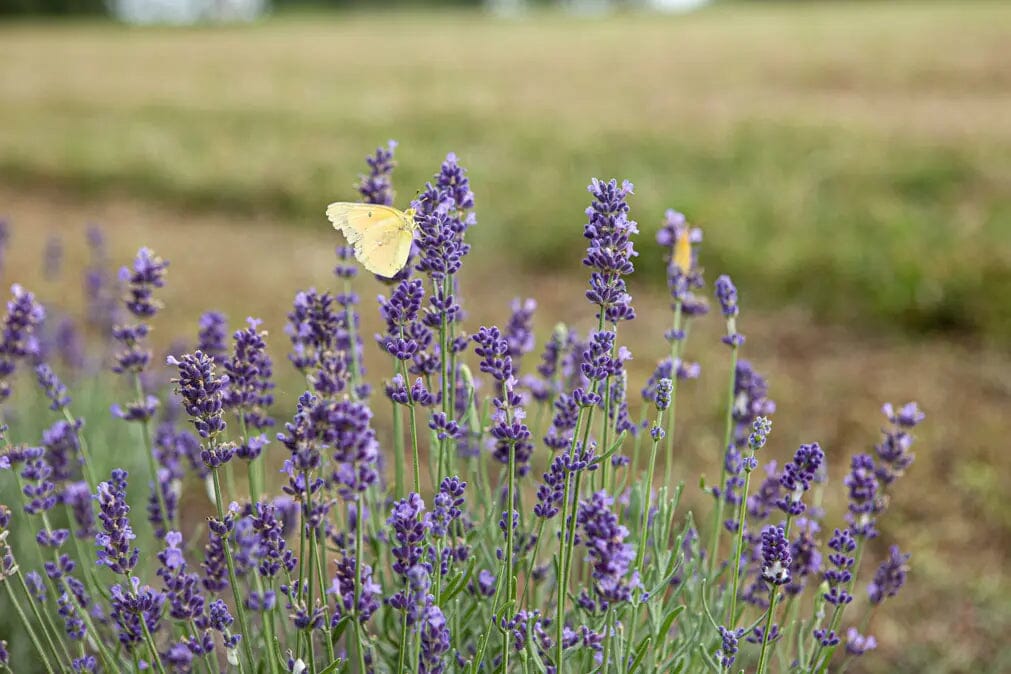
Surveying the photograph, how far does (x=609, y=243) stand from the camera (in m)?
1.41

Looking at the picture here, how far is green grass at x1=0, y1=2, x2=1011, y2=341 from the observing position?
5969 mm

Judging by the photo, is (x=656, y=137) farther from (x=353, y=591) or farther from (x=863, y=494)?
(x=353, y=591)

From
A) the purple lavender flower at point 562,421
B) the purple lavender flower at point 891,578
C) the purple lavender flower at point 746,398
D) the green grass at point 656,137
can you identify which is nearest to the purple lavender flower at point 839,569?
the purple lavender flower at point 891,578

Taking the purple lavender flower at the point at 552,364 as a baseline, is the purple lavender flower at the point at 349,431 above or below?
above

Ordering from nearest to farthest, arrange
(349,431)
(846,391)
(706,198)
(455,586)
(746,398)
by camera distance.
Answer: (349,431) < (455,586) < (746,398) < (846,391) < (706,198)

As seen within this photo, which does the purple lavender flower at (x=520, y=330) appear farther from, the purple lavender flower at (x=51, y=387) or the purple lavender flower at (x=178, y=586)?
the purple lavender flower at (x=51, y=387)

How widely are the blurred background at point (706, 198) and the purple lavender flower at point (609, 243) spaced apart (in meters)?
1.93

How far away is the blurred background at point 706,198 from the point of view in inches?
158

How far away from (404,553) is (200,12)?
46.9m

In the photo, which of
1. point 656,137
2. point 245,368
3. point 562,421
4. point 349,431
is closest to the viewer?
point 349,431

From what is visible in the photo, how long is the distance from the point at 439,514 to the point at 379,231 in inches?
23.1

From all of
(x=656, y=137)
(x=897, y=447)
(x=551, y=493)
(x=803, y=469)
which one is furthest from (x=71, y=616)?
(x=656, y=137)

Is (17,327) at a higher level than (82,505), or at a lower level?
higher

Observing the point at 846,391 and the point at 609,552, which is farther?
the point at 846,391
